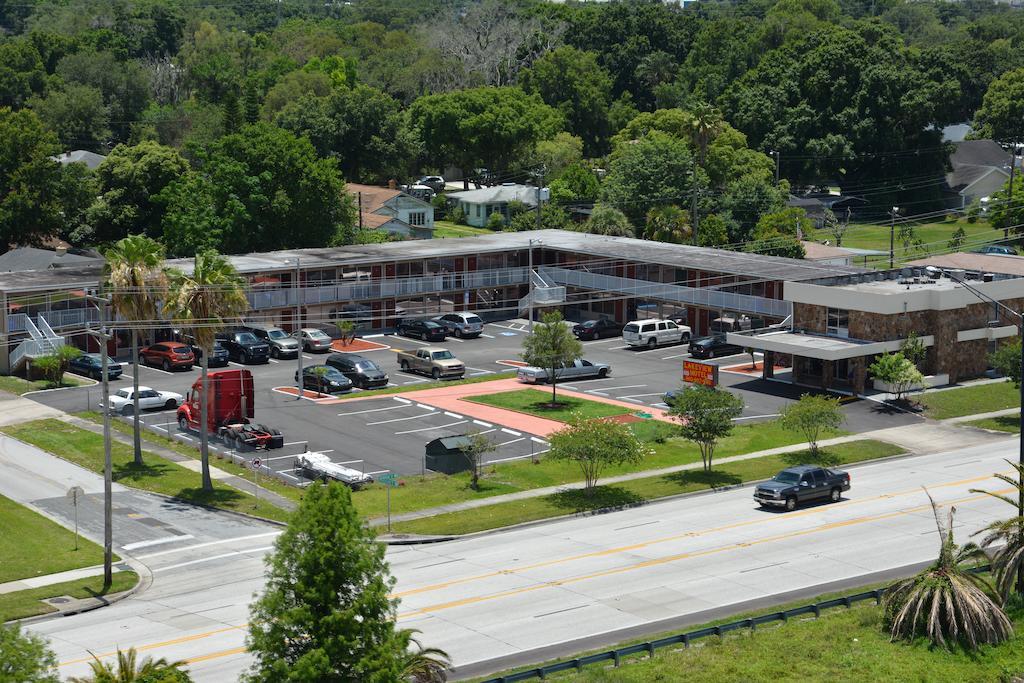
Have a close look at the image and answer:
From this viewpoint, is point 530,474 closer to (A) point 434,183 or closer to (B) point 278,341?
(B) point 278,341

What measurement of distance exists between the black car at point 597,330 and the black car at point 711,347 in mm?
6618

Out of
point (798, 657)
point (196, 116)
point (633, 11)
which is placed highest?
point (633, 11)

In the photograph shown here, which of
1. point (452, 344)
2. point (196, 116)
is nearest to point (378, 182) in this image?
point (196, 116)

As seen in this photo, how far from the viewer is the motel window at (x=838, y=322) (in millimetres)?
73438

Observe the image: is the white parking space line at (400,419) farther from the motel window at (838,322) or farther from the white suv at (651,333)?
the motel window at (838,322)

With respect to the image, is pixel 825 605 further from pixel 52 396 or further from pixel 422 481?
pixel 52 396

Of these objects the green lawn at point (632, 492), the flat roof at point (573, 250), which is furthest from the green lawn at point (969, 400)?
the flat roof at point (573, 250)

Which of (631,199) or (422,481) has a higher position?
(631,199)

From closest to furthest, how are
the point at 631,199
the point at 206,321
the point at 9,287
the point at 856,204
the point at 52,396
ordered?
the point at 206,321
the point at 52,396
the point at 9,287
the point at 631,199
the point at 856,204

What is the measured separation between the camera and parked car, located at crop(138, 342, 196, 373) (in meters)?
74.2

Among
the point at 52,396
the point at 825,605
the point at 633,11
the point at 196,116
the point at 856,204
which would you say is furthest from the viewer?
the point at 633,11

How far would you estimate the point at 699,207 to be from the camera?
372ft

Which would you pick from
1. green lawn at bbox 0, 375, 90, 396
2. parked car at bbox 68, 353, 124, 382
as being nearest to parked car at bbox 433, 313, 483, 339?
parked car at bbox 68, 353, 124, 382

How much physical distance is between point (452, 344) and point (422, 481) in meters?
28.0
